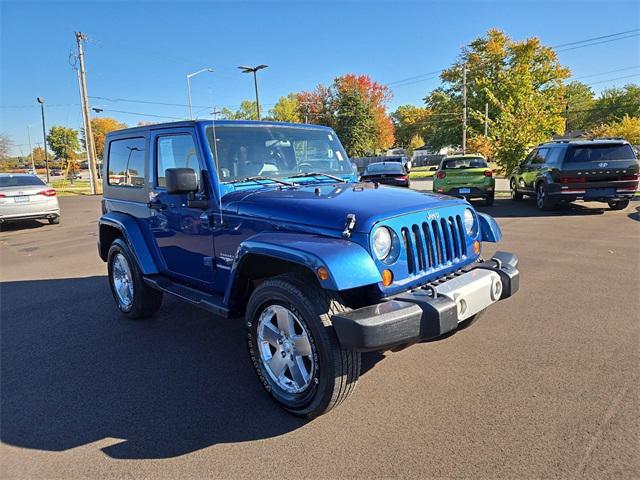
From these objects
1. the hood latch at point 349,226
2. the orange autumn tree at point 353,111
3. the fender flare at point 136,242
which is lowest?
the fender flare at point 136,242

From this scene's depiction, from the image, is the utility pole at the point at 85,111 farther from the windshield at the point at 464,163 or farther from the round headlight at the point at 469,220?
the round headlight at the point at 469,220

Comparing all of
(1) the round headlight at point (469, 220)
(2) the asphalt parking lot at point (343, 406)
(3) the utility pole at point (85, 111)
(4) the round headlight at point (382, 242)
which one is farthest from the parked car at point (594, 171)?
(3) the utility pole at point (85, 111)

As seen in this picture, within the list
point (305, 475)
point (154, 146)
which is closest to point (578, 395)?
point (305, 475)

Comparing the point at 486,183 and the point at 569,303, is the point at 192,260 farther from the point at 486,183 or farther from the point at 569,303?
the point at 486,183

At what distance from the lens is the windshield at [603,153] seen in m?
11.1

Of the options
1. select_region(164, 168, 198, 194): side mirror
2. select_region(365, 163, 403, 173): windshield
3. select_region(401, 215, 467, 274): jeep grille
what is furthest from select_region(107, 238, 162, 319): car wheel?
select_region(365, 163, 403, 173): windshield

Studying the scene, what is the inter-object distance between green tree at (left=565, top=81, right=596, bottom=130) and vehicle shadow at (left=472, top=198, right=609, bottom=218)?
2638 inches

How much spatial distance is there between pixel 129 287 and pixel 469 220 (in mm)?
3610

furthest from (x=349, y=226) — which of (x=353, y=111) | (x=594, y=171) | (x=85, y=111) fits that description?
(x=353, y=111)

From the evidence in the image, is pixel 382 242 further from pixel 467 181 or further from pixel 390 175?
pixel 390 175

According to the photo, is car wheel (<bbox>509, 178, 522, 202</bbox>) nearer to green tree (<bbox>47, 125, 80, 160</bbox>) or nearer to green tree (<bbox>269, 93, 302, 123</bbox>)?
green tree (<bbox>269, 93, 302, 123</bbox>)

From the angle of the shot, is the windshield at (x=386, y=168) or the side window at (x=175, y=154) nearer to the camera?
the side window at (x=175, y=154)

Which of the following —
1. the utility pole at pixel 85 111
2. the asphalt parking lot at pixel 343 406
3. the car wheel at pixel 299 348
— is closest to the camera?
the asphalt parking lot at pixel 343 406

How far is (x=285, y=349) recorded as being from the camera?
3004 millimetres
